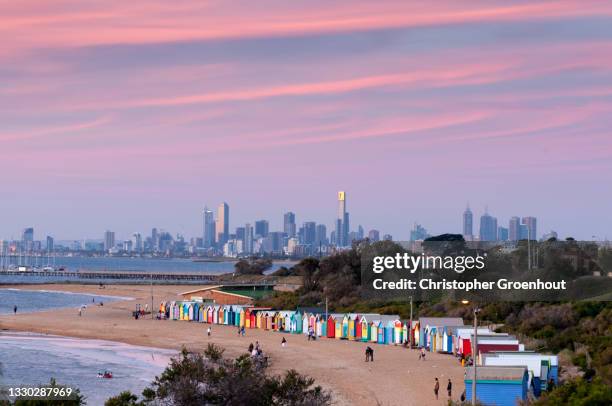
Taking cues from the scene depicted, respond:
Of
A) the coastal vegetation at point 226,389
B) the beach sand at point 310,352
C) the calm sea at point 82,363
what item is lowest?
the calm sea at point 82,363

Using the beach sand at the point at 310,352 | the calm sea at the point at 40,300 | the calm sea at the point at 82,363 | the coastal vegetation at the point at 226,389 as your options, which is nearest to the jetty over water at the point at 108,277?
the calm sea at the point at 40,300

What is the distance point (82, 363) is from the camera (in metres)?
46.4

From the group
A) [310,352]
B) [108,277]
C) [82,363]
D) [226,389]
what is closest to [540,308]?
[310,352]

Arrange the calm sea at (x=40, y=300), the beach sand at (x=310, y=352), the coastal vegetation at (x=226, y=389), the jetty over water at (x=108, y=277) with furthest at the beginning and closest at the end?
the jetty over water at (x=108, y=277) < the calm sea at (x=40, y=300) < the beach sand at (x=310, y=352) < the coastal vegetation at (x=226, y=389)

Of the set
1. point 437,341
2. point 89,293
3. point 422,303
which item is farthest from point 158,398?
point 89,293

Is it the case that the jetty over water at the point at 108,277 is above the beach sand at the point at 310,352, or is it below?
above

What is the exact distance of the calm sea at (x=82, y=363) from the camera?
38.9 m

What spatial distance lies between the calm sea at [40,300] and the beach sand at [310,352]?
7.57m

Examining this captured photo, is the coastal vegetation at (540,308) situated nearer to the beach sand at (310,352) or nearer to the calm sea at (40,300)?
the beach sand at (310,352)

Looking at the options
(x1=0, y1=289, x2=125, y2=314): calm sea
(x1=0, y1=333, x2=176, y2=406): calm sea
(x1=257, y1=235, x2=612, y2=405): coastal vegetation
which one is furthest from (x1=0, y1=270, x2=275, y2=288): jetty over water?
(x1=0, y1=333, x2=176, y2=406): calm sea

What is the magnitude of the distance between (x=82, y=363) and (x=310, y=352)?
10.9 meters

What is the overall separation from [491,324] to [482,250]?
952 inches

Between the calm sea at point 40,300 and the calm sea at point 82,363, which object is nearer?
the calm sea at point 82,363

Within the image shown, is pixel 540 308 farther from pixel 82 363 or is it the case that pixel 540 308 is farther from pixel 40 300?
pixel 40 300
